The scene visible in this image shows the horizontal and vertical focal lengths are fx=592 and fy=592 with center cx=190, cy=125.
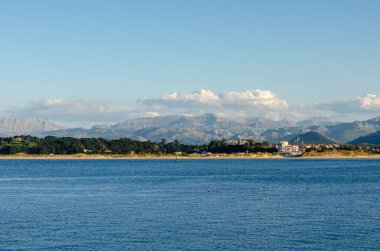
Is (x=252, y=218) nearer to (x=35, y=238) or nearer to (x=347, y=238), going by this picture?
(x=347, y=238)

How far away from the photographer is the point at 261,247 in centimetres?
5950

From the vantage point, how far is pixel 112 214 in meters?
82.2

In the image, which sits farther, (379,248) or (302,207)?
(302,207)

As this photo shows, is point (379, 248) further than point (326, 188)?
No

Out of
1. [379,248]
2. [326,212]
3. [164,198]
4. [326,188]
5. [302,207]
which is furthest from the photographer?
[326,188]

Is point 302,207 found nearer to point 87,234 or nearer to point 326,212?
point 326,212

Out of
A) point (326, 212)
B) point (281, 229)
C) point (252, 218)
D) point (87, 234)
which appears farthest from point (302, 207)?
point (87, 234)

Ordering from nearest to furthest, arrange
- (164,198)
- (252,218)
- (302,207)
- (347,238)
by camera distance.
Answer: (347,238) < (252,218) < (302,207) < (164,198)

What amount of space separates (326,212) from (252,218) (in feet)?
40.6

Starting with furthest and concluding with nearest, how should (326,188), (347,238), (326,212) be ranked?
(326,188)
(326,212)
(347,238)

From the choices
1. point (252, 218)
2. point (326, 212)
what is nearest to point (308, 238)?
point (252, 218)

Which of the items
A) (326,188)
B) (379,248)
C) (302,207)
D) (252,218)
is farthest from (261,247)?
(326,188)

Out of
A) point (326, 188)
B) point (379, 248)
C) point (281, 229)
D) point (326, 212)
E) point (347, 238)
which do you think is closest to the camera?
point (379, 248)

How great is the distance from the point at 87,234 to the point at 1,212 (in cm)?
2476
